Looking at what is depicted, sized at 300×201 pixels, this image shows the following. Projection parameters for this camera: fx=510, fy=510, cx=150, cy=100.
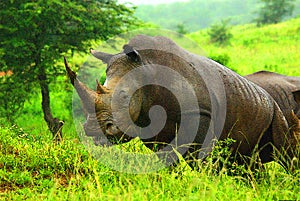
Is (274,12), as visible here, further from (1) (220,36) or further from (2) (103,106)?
(2) (103,106)

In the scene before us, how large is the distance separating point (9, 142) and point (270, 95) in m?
2.97

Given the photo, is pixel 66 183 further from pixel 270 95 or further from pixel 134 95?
pixel 270 95

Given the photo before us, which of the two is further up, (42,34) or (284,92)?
(284,92)

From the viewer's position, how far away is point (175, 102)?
472cm

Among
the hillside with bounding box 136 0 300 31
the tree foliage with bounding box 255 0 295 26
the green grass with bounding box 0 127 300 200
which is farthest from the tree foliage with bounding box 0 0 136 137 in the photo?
the hillside with bounding box 136 0 300 31

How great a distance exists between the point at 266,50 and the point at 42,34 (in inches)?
673

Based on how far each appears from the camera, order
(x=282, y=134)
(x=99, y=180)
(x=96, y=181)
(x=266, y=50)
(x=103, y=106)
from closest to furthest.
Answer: (x=96, y=181) → (x=103, y=106) → (x=99, y=180) → (x=282, y=134) → (x=266, y=50)

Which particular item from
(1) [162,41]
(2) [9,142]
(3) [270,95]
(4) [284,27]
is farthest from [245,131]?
(4) [284,27]

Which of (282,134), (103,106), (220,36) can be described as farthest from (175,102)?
(220,36)

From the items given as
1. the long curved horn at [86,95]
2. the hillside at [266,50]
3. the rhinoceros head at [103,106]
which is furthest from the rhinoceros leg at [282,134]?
the hillside at [266,50]

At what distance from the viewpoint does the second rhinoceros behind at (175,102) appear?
13.6 feet

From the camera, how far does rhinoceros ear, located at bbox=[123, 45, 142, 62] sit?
452cm

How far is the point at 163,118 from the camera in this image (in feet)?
15.5

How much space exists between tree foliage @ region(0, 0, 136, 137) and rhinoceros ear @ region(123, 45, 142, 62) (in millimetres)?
6427
